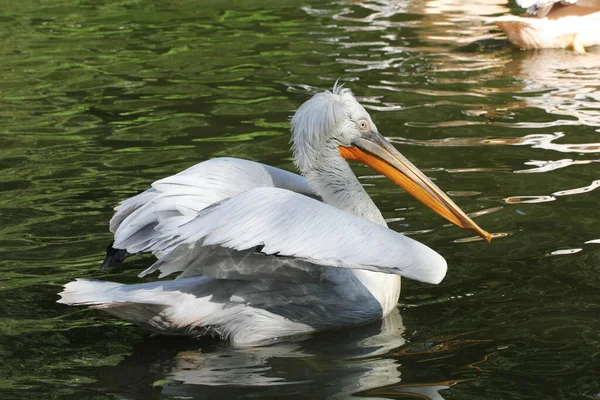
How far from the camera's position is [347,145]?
4.49 m

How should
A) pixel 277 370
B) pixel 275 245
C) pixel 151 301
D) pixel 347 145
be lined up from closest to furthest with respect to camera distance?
pixel 275 245 → pixel 277 370 → pixel 151 301 → pixel 347 145

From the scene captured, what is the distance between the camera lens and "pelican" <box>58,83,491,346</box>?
12.0ft

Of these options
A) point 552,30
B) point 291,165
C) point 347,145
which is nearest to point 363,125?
point 347,145

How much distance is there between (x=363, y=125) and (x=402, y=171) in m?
0.25

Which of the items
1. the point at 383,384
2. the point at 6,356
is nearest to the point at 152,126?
the point at 6,356

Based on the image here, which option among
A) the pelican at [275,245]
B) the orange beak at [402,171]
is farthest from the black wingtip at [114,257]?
the orange beak at [402,171]

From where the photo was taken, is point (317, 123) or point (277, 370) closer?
point (277, 370)

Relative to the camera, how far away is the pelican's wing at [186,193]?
3.95 m

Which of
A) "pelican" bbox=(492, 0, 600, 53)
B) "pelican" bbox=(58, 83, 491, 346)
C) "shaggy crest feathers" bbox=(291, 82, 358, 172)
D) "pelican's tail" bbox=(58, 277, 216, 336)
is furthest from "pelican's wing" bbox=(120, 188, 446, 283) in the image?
"pelican" bbox=(492, 0, 600, 53)

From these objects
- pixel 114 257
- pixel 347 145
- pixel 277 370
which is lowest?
pixel 277 370

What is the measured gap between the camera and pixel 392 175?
454 centimetres

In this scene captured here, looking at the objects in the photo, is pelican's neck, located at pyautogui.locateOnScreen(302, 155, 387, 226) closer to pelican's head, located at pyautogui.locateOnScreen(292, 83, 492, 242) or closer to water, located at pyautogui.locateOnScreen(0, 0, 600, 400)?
pelican's head, located at pyautogui.locateOnScreen(292, 83, 492, 242)

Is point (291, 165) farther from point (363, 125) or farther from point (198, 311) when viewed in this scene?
point (198, 311)

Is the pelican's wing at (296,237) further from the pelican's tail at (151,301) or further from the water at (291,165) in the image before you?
the water at (291,165)
